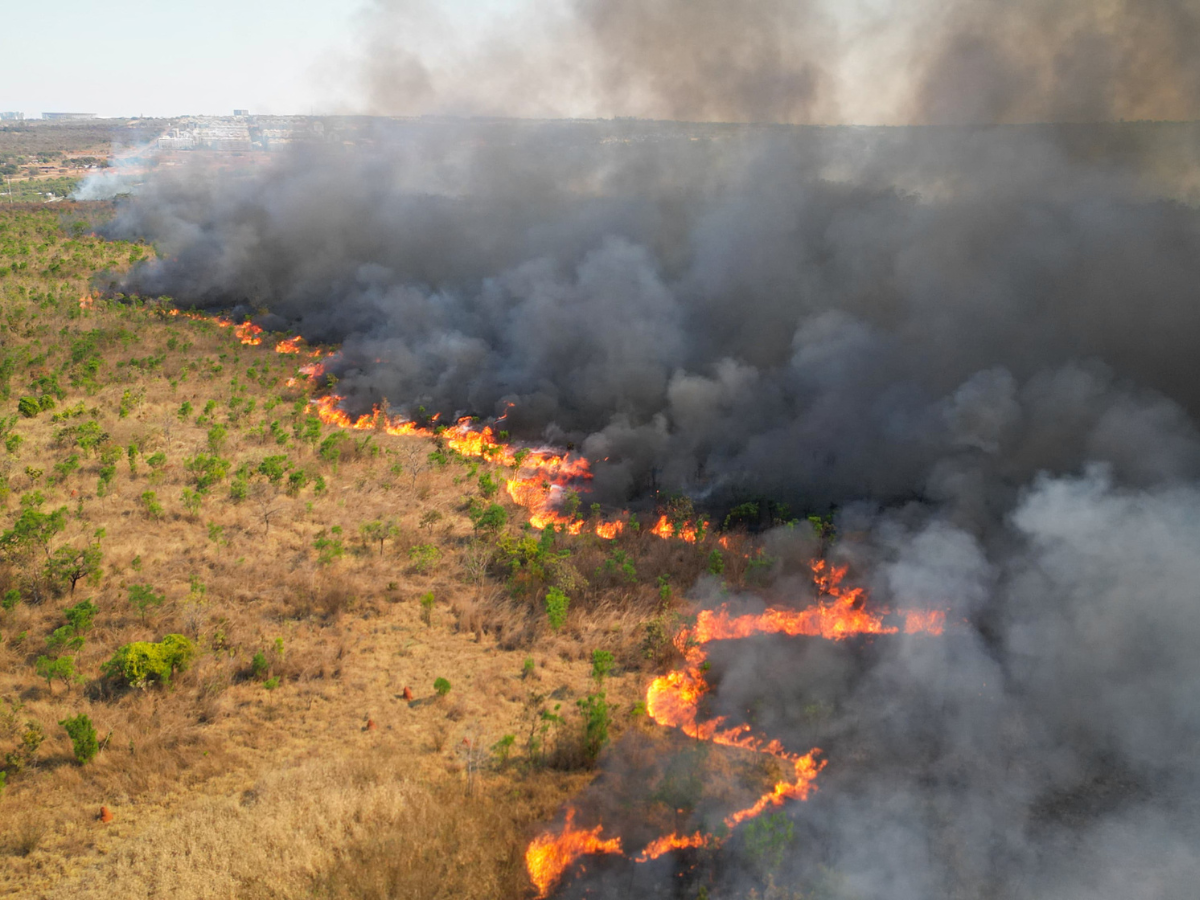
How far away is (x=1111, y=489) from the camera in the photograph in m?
15.6

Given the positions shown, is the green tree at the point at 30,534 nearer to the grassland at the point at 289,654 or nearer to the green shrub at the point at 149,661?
the grassland at the point at 289,654

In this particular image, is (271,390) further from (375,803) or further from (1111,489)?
(1111,489)

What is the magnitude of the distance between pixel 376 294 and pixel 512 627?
27.8m

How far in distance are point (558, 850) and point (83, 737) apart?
25.6 ft

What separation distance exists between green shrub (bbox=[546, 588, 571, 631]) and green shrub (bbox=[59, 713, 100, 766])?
26.8ft

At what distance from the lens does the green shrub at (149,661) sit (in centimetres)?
1231

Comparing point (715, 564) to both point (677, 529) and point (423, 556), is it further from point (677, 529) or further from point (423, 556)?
point (423, 556)

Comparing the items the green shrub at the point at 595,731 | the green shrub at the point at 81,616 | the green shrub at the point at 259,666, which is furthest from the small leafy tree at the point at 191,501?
the green shrub at the point at 595,731

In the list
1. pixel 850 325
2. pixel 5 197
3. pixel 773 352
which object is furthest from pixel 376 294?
pixel 5 197

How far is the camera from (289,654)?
1367 cm

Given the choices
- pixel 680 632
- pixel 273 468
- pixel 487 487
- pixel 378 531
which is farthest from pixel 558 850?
pixel 273 468

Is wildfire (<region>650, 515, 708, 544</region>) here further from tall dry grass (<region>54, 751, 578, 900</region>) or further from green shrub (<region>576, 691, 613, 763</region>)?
tall dry grass (<region>54, 751, 578, 900</region>)

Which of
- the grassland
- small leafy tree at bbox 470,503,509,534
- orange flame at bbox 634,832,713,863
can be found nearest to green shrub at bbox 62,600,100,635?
the grassland

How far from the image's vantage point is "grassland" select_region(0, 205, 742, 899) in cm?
962
